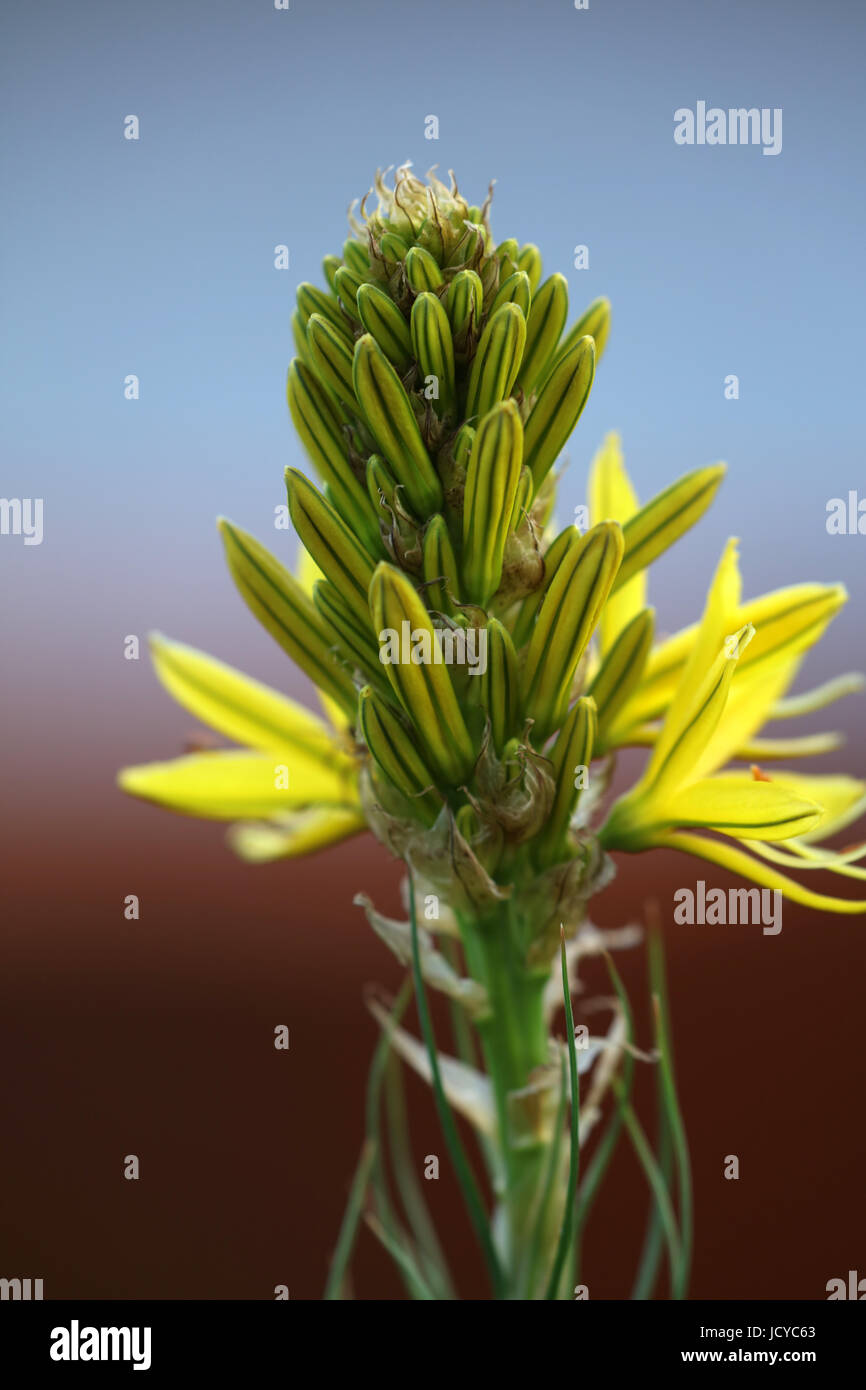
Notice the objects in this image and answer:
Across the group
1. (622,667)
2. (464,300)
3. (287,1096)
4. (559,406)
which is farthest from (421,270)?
(287,1096)

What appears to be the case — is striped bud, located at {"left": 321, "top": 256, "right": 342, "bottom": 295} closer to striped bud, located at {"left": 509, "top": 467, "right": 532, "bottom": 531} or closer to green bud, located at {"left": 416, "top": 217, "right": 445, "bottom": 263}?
green bud, located at {"left": 416, "top": 217, "right": 445, "bottom": 263}

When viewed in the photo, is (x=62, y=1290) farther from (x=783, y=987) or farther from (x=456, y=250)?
(x=456, y=250)

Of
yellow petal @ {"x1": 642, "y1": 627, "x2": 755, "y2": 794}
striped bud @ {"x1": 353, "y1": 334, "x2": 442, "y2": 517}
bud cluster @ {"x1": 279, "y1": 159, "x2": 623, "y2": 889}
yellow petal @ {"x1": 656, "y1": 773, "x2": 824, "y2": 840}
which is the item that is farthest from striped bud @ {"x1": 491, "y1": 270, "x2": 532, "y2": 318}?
yellow petal @ {"x1": 656, "y1": 773, "x2": 824, "y2": 840}

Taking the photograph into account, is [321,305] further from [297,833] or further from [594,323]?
[297,833]

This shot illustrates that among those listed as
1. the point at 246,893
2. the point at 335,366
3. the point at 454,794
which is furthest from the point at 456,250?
the point at 246,893
